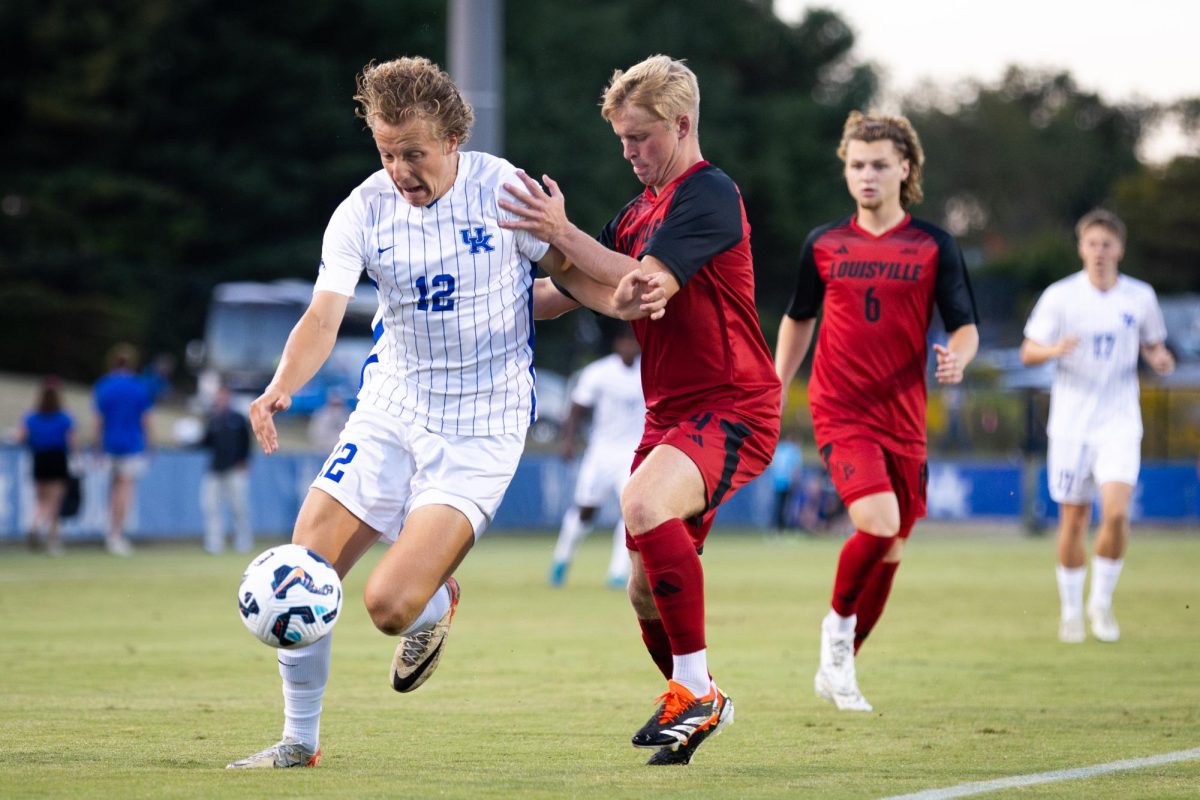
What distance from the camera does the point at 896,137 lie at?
28.6 feet

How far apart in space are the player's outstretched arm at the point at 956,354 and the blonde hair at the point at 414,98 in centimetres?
248

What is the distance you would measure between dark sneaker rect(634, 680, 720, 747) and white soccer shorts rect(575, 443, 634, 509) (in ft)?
35.9

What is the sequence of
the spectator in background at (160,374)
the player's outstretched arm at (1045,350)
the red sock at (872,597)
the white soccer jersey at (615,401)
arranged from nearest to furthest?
the red sock at (872,597) → the player's outstretched arm at (1045,350) → the white soccer jersey at (615,401) → the spectator in background at (160,374)

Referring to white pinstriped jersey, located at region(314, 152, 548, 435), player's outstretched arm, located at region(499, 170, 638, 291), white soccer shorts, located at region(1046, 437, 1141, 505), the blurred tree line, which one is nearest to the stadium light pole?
white soccer shorts, located at region(1046, 437, 1141, 505)

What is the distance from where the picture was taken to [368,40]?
50.1 metres

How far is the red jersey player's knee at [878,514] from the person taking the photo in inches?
329

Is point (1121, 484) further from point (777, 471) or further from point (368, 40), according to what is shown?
Answer: point (368, 40)

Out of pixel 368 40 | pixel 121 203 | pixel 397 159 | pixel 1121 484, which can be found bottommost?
pixel 1121 484

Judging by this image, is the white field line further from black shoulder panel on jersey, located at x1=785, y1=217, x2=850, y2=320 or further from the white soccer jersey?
the white soccer jersey

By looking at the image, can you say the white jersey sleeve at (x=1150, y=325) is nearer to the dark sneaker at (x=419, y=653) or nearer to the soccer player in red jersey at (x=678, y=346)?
the soccer player in red jersey at (x=678, y=346)

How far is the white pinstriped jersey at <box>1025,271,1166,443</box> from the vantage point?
11.8 m

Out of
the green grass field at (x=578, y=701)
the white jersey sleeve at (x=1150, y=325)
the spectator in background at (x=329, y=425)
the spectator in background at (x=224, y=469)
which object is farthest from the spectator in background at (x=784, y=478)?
the white jersey sleeve at (x=1150, y=325)

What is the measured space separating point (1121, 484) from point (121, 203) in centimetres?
3787

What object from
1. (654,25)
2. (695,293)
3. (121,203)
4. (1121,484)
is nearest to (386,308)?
(695,293)
